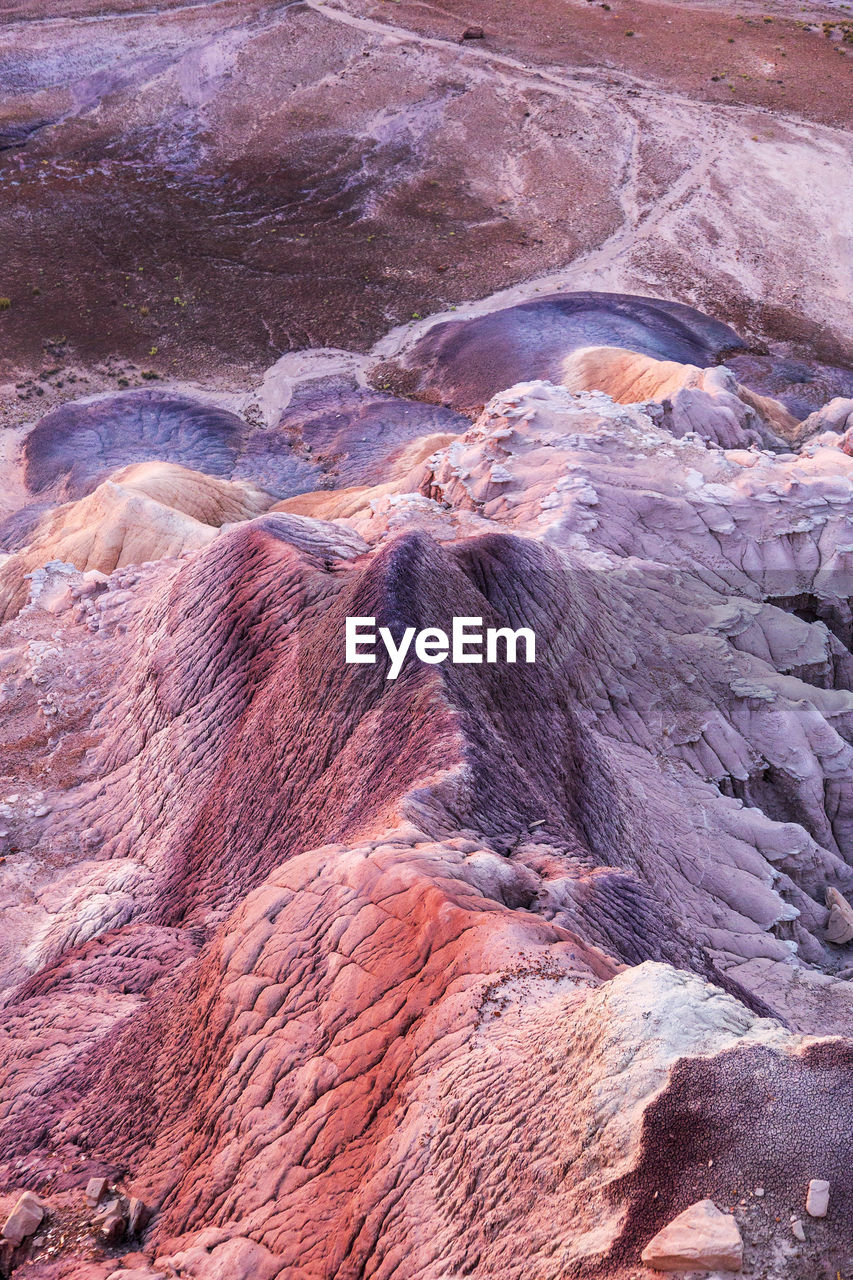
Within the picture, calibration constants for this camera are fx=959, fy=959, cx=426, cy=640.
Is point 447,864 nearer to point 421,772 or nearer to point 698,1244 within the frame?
point 421,772

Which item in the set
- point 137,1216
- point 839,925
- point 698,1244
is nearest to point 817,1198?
point 698,1244

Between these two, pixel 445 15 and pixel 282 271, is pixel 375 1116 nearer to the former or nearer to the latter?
pixel 282 271

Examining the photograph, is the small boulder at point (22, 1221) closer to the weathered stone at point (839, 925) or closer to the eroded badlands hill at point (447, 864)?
the eroded badlands hill at point (447, 864)

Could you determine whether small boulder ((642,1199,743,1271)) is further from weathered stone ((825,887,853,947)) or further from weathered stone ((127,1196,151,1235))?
weathered stone ((825,887,853,947))

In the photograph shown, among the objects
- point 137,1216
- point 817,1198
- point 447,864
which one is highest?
point 817,1198

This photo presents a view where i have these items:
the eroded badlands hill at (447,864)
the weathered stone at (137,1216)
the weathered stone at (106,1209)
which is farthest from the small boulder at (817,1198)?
the weathered stone at (106,1209)

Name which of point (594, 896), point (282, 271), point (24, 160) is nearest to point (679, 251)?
point (282, 271)
